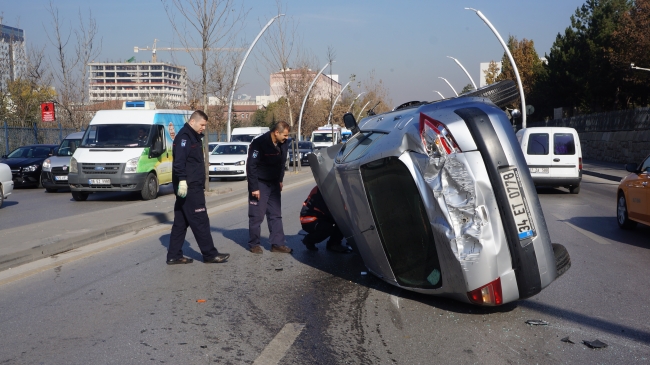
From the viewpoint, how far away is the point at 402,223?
5.53 m

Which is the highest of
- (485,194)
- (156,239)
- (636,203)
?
(485,194)

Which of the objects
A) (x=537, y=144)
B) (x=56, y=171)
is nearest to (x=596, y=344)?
(x=537, y=144)

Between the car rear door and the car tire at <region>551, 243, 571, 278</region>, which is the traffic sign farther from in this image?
the car tire at <region>551, 243, 571, 278</region>

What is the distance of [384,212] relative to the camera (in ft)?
18.7

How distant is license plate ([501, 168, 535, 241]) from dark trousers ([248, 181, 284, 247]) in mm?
4406

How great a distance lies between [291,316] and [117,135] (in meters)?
13.6

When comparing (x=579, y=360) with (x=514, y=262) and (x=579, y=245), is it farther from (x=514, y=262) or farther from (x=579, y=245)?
(x=579, y=245)

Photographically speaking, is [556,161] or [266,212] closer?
[266,212]

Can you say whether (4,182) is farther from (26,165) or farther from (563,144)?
(563,144)

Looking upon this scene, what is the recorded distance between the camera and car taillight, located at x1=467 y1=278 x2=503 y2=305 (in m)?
5.04

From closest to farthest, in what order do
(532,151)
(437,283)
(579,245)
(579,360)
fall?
1. (579,360)
2. (437,283)
3. (579,245)
4. (532,151)

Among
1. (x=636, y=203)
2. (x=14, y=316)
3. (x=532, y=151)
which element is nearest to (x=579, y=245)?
(x=636, y=203)

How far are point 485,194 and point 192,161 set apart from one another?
4.13m

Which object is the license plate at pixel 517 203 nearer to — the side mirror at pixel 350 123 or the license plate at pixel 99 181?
Result: the side mirror at pixel 350 123
